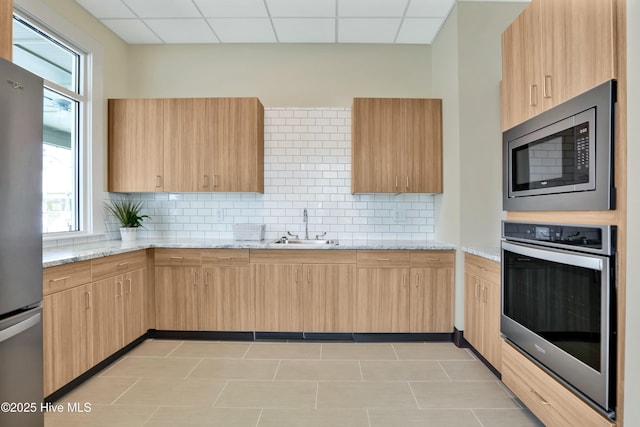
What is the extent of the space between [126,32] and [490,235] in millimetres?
4062

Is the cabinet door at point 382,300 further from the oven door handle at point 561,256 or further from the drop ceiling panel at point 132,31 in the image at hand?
the drop ceiling panel at point 132,31

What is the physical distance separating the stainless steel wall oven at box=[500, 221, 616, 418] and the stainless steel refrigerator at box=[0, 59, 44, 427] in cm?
242

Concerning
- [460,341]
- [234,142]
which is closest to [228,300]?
[234,142]

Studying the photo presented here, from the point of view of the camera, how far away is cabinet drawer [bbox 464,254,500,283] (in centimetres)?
269

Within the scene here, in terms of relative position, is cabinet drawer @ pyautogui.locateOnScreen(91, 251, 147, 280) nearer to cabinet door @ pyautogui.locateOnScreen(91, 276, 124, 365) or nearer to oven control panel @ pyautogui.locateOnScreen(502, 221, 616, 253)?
cabinet door @ pyautogui.locateOnScreen(91, 276, 124, 365)

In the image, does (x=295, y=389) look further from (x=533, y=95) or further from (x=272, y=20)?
(x=272, y=20)

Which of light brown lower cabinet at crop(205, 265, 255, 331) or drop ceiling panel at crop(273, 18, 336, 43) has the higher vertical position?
drop ceiling panel at crop(273, 18, 336, 43)

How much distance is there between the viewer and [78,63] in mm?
3617

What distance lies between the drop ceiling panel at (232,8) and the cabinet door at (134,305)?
2.42m

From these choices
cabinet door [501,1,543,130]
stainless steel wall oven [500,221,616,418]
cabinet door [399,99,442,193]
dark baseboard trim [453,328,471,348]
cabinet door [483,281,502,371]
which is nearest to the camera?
stainless steel wall oven [500,221,616,418]

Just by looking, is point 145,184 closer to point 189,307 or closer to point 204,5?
point 189,307

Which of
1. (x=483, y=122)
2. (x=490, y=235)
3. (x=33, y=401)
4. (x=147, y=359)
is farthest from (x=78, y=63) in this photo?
(x=490, y=235)

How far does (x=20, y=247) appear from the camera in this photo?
5.62 ft

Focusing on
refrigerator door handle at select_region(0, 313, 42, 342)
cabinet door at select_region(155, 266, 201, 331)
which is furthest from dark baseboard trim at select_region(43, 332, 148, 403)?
refrigerator door handle at select_region(0, 313, 42, 342)
